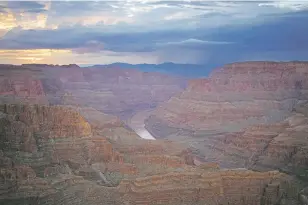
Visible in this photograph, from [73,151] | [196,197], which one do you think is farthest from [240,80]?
[196,197]

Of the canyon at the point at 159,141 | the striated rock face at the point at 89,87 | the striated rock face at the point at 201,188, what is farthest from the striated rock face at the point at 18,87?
the striated rock face at the point at 201,188

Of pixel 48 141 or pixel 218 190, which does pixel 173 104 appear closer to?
pixel 48 141

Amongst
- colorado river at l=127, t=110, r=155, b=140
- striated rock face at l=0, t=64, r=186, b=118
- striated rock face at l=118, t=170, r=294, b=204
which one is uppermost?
striated rock face at l=0, t=64, r=186, b=118

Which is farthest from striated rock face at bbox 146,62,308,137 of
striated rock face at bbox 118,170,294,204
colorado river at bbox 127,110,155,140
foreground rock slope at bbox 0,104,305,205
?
striated rock face at bbox 118,170,294,204

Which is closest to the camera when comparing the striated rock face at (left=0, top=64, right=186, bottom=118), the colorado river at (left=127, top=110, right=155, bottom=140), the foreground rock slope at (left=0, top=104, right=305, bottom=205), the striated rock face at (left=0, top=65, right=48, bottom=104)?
the foreground rock slope at (left=0, top=104, right=305, bottom=205)

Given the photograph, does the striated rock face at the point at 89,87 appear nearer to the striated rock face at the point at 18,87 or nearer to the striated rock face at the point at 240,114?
the striated rock face at the point at 18,87

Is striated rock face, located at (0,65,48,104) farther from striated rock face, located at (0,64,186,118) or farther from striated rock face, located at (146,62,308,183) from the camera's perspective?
striated rock face, located at (146,62,308,183)
